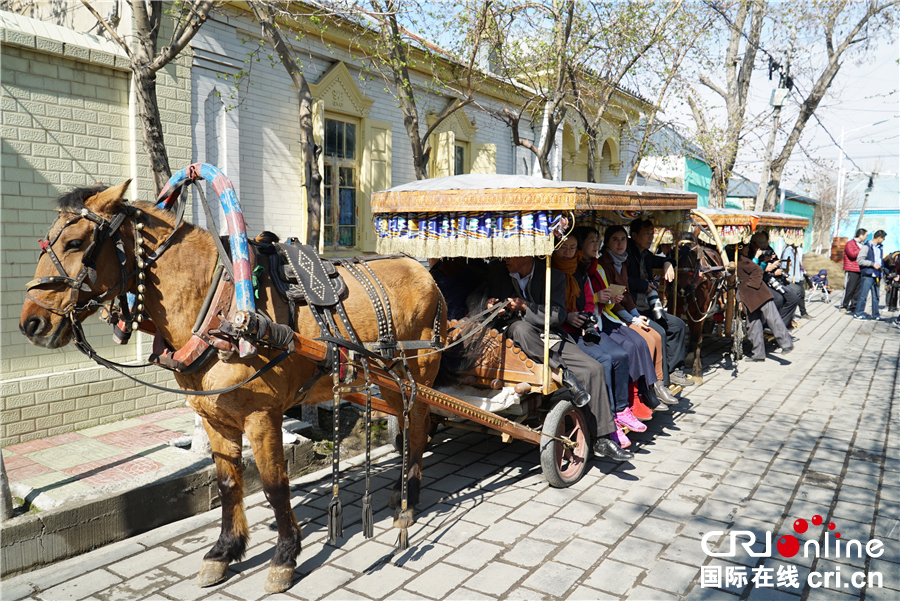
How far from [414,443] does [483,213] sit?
1.93 meters

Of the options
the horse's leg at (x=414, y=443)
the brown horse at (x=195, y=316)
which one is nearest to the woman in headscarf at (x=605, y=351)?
the horse's leg at (x=414, y=443)

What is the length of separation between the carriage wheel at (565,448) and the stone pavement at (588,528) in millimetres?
139

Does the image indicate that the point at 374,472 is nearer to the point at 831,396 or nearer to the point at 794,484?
the point at 794,484

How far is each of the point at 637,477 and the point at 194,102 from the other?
267 inches

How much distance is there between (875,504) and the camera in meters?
4.91

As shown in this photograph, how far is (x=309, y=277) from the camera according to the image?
3.98 meters

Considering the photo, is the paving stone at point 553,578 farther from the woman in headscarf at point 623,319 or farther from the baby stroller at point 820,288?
the baby stroller at point 820,288

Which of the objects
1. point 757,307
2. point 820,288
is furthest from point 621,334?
point 820,288

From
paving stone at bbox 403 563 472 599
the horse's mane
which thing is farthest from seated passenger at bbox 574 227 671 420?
the horse's mane

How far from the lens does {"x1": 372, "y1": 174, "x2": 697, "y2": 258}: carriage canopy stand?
470cm

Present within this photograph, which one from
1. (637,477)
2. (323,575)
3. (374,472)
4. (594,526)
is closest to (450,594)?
(323,575)

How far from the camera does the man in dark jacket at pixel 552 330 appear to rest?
17.3 ft

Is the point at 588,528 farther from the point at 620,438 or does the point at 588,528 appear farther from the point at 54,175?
the point at 54,175

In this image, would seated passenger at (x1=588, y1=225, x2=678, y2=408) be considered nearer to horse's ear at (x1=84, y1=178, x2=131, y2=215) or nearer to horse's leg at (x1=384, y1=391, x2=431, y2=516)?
horse's leg at (x1=384, y1=391, x2=431, y2=516)
